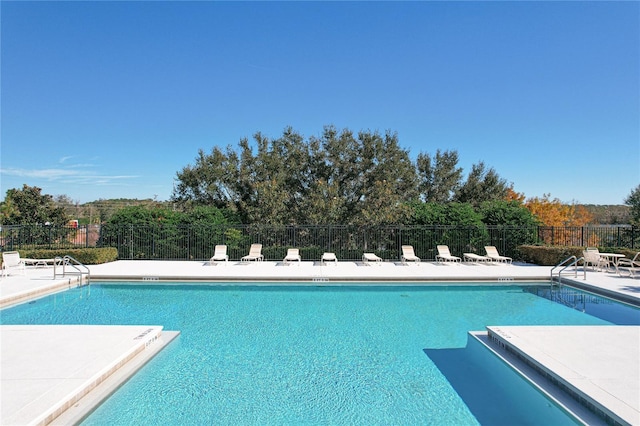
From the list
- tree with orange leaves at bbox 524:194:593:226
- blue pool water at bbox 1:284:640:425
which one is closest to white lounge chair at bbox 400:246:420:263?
blue pool water at bbox 1:284:640:425

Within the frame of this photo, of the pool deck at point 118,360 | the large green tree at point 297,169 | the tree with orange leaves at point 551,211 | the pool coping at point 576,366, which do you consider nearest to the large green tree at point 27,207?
the large green tree at point 297,169

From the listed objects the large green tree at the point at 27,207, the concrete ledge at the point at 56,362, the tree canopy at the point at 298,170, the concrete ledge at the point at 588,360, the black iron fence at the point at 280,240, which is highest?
the tree canopy at the point at 298,170

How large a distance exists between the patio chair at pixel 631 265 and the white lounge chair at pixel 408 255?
21.6 feet

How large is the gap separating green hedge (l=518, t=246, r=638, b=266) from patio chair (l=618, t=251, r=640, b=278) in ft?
1.14

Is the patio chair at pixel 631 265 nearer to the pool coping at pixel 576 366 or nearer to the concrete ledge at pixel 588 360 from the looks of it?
the pool coping at pixel 576 366

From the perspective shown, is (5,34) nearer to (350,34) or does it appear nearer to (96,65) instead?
(96,65)

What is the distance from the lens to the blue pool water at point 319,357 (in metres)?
3.89

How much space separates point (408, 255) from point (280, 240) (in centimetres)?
574

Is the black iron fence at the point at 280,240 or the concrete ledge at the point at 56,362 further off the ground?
the black iron fence at the point at 280,240

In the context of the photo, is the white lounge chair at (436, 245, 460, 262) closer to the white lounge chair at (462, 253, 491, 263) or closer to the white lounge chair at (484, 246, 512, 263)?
the white lounge chair at (462, 253, 491, 263)

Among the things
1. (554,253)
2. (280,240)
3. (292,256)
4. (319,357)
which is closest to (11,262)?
(292,256)


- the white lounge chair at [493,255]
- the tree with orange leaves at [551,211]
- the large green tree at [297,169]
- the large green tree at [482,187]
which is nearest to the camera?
the white lounge chair at [493,255]

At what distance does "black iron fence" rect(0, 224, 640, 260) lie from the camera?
15.9 m

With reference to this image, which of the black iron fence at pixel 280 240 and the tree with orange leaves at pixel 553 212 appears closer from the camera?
the black iron fence at pixel 280 240
